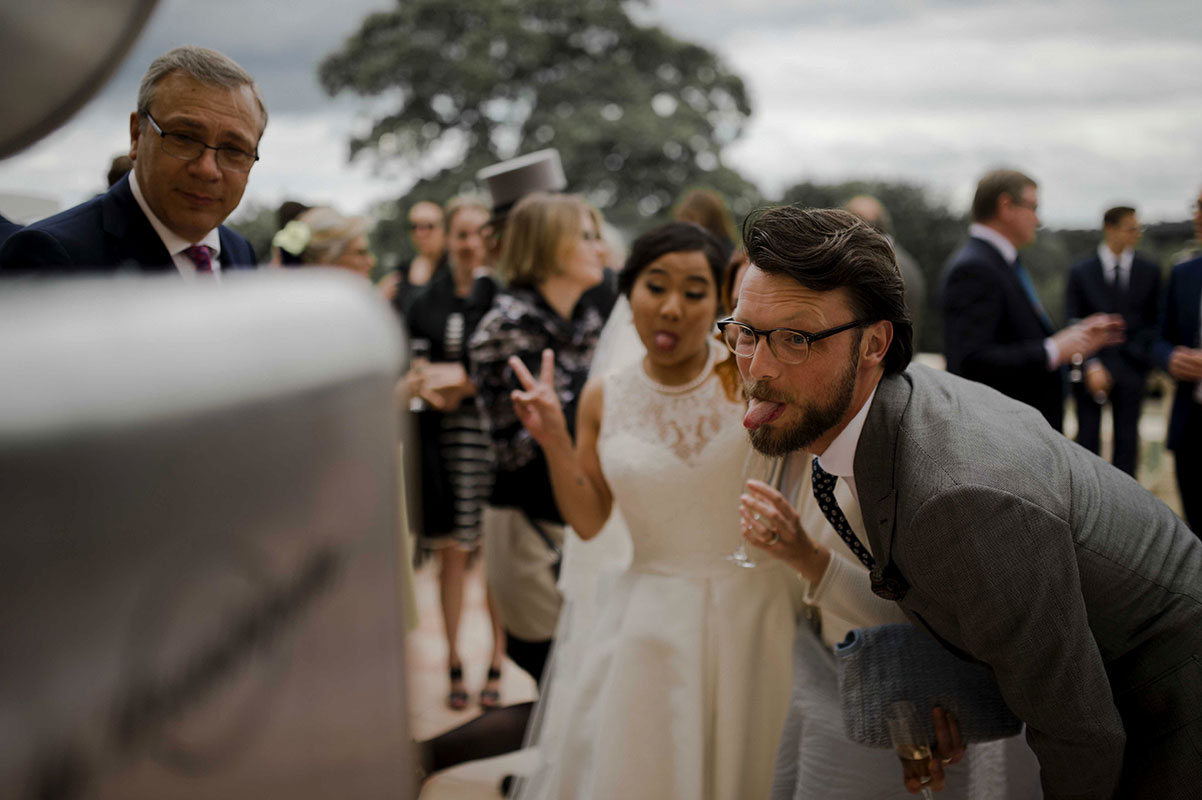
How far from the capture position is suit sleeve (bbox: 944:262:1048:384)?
354cm

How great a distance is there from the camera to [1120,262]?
565cm

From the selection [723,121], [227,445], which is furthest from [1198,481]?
[723,121]

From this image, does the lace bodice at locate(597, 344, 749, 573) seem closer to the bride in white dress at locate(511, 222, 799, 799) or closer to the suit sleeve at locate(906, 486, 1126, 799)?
the bride in white dress at locate(511, 222, 799, 799)

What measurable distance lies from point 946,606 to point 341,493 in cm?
116

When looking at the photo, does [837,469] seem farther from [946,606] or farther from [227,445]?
[227,445]

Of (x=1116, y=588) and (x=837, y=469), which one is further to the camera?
(x=837, y=469)

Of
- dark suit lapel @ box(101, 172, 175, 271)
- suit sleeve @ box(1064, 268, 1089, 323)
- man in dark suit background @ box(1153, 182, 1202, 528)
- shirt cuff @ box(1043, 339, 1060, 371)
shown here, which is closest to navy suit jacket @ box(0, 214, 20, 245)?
dark suit lapel @ box(101, 172, 175, 271)

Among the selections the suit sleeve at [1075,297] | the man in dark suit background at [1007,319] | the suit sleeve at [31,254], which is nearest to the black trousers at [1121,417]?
the suit sleeve at [1075,297]

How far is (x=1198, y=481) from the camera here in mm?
3887

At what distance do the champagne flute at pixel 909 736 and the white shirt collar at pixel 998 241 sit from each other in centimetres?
267

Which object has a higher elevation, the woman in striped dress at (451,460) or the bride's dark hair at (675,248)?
the bride's dark hair at (675,248)

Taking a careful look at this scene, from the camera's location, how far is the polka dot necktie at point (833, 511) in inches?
61.3

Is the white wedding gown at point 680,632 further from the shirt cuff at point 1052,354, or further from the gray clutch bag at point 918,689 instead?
the shirt cuff at point 1052,354

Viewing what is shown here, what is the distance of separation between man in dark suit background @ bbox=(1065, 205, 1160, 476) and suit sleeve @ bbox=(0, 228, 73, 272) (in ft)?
17.5
